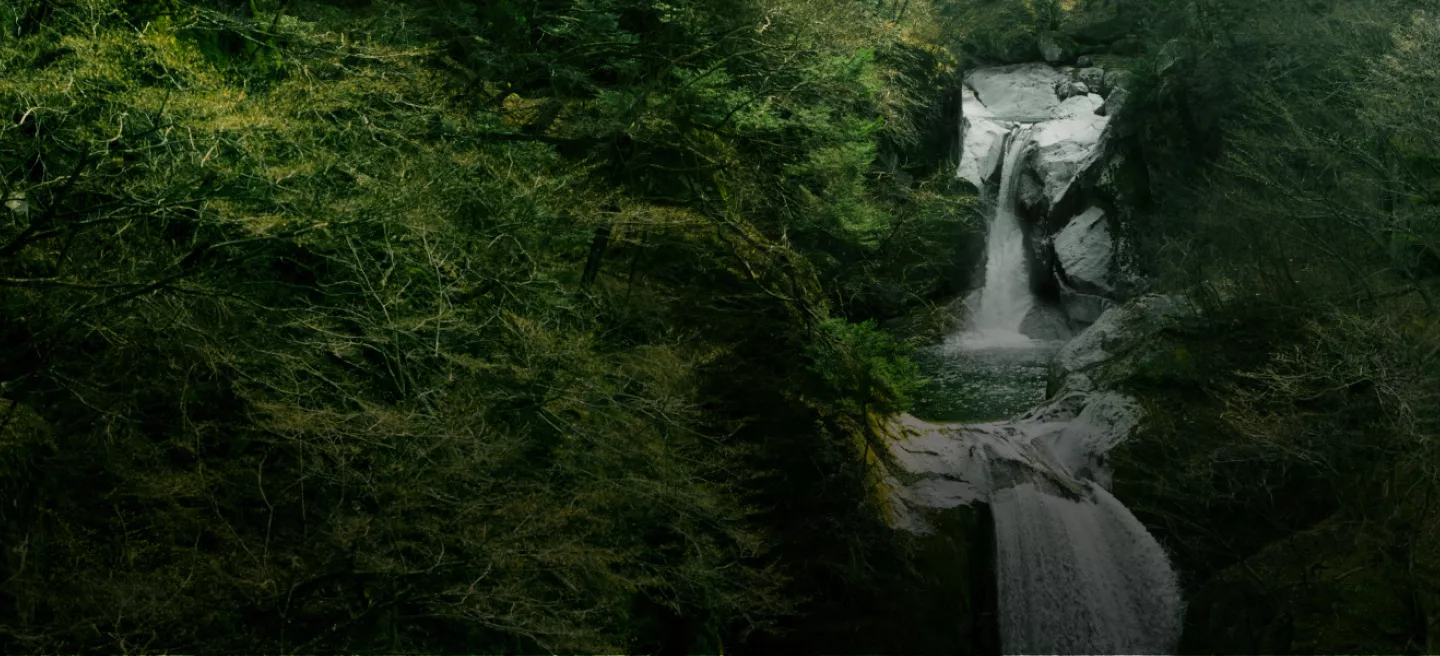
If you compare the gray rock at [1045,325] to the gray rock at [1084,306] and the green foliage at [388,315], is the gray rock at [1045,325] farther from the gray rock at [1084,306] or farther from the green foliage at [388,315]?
the green foliage at [388,315]

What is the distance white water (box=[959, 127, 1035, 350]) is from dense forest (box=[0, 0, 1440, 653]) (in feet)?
24.5

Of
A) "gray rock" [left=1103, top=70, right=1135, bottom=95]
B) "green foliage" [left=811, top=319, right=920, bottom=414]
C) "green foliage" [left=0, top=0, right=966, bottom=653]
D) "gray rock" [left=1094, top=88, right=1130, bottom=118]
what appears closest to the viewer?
"green foliage" [left=0, top=0, right=966, bottom=653]

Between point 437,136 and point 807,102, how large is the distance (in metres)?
4.25

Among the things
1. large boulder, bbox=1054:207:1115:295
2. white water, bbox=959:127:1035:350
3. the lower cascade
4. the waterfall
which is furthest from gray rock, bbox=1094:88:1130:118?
the waterfall

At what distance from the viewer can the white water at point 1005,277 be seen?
2461 centimetres

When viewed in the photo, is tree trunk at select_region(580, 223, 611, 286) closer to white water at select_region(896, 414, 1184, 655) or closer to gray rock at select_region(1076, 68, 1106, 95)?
white water at select_region(896, 414, 1184, 655)

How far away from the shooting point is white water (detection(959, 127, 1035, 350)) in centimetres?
2461

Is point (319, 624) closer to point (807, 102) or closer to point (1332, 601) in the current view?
point (807, 102)

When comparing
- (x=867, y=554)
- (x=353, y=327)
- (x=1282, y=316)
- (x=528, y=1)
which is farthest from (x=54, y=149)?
(x=1282, y=316)

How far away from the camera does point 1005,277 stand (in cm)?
2589

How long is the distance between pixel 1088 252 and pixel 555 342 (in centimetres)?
2056

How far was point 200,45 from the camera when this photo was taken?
25.9ft

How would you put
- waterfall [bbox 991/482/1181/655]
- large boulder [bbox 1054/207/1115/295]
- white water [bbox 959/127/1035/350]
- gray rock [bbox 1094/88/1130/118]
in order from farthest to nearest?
gray rock [bbox 1094/88/1130/118] < white water [bbox 959/127/1035/350] < large boulder [bbox 1054/207/1115/295] < waterfall [bbox 991/482/1181/655]

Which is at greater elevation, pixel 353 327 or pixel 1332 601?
pixel 353 327
